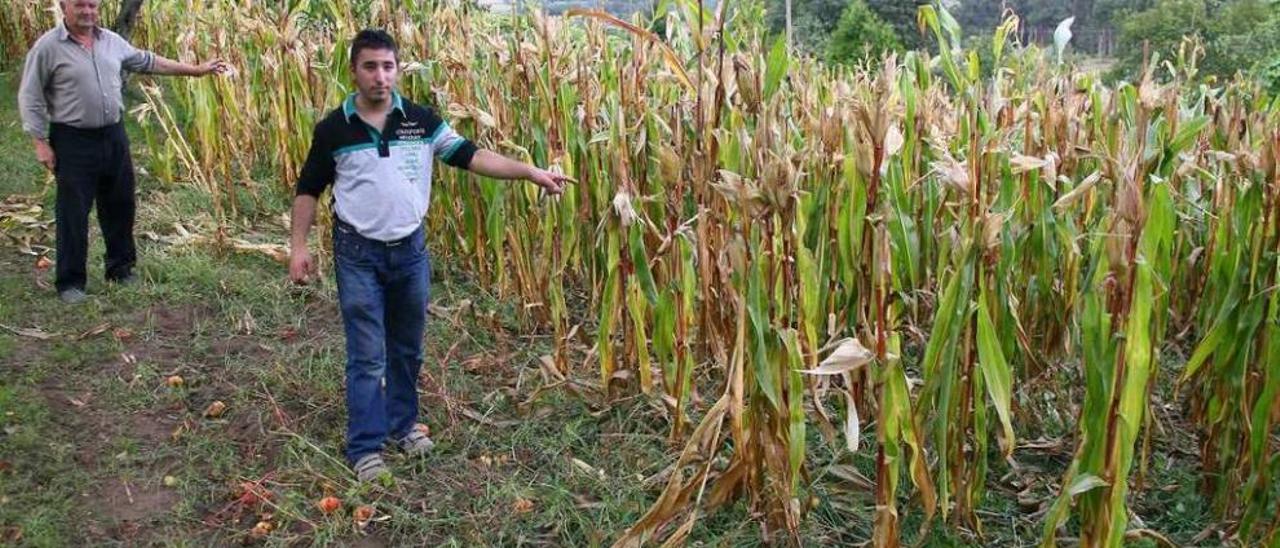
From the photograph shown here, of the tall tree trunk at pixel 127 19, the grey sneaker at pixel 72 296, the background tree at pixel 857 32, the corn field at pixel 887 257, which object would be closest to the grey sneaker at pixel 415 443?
the corn field at pixel 887 257

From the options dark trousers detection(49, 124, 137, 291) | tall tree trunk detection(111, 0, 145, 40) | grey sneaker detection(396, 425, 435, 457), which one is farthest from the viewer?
tall tree trunk detection(111, 0, 145, 40)

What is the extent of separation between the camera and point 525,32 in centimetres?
485

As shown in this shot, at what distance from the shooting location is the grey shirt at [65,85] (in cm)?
455

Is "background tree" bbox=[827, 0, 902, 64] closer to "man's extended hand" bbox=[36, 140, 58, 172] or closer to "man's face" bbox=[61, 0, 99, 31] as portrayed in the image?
"man's face" bbox=[61, 0, 99, 31]

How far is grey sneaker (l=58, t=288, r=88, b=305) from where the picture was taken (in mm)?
4730

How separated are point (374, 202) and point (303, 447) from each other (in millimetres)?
870

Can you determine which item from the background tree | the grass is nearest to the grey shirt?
the grass

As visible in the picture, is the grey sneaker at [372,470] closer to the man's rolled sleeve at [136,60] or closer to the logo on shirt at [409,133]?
the logo on shirt at [409,133]

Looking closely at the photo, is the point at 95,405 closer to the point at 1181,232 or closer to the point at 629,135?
the point at 629,135

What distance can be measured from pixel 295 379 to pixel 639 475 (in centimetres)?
146

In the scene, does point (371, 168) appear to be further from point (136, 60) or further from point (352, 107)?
point (136, 60)

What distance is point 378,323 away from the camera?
330cm

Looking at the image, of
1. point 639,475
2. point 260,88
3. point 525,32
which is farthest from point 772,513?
point 260,88

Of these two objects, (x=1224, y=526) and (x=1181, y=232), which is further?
(x=1181, y=232)
